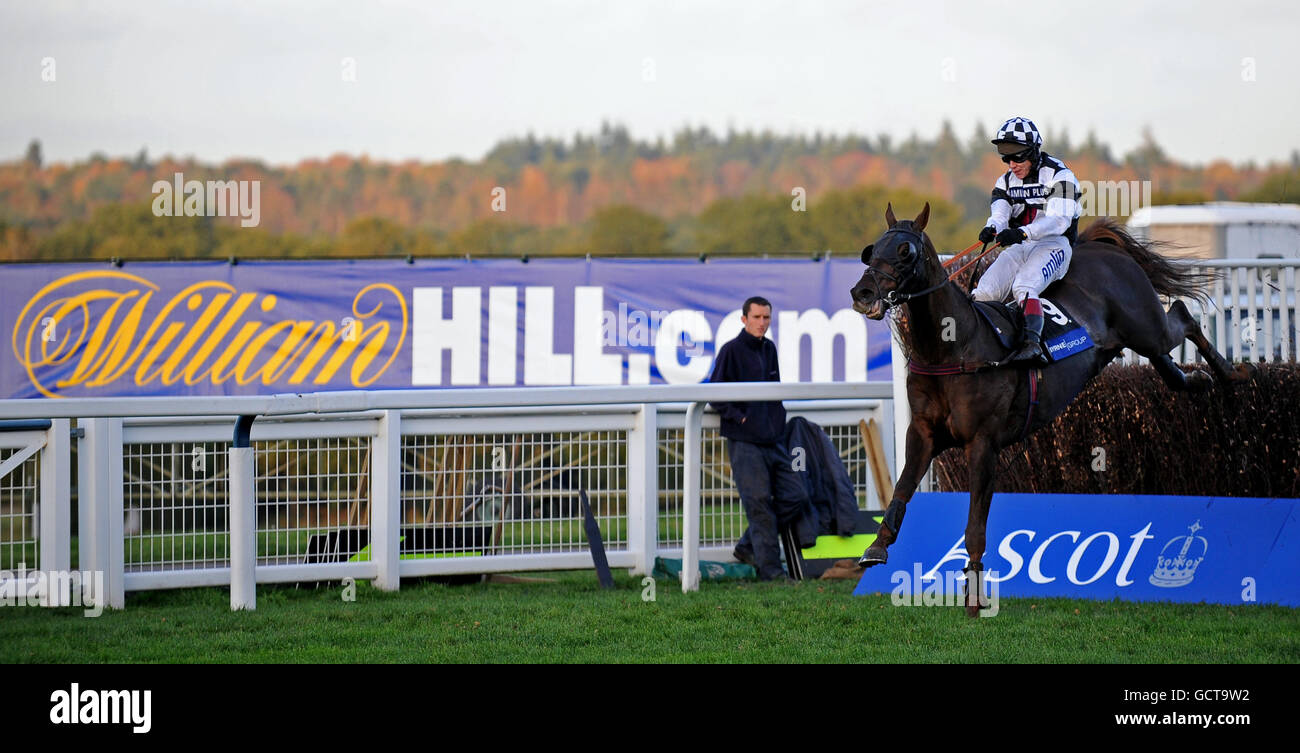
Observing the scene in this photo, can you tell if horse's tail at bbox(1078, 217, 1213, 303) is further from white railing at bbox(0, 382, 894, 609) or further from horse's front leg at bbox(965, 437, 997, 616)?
horse's front leg at bbox(965, 437, 997, 616)

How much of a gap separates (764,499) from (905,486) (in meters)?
2.18

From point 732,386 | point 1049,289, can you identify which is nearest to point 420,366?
point 732,386

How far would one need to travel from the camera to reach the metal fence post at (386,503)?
8.32 meters

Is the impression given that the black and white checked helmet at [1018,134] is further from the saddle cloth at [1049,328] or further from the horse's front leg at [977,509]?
the horse's front leg at [977,509]

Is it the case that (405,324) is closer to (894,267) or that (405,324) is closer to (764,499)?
(764,499)

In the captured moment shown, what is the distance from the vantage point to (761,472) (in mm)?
9023

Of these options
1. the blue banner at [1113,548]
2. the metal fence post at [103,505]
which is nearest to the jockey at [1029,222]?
the blue banner at [1113,548]

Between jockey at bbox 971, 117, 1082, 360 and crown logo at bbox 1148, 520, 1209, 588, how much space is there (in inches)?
52.0

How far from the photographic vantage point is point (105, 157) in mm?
18438

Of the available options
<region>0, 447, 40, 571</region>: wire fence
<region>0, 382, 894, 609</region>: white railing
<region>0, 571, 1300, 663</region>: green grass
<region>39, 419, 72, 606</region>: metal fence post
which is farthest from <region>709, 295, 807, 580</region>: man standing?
<region>0, 447, 40, 571</region>: wire fence

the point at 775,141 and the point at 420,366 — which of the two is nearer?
the point at 420,366
